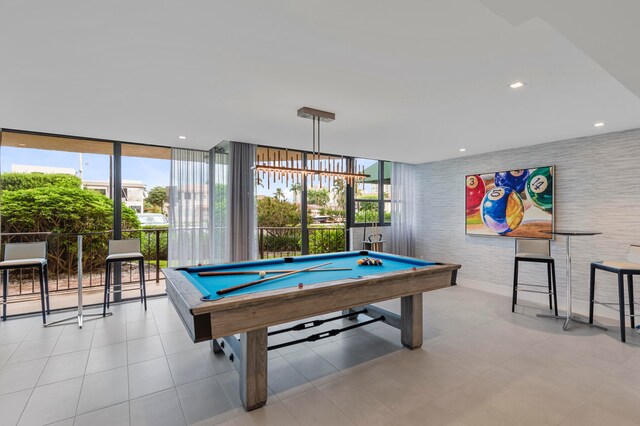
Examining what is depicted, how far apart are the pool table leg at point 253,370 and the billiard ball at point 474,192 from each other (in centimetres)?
472

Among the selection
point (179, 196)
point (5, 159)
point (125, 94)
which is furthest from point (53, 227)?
point (125, 94)

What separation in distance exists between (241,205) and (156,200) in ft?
8.54

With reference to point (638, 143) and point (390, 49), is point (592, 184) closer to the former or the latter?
point (638, 143)

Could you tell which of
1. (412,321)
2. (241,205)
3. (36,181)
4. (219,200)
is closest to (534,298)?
(412,321)

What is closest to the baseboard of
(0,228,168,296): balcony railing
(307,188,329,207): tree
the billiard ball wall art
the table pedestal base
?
the table pedestal base

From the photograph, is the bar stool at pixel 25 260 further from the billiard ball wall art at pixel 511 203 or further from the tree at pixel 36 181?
the billiard ball wall art at pixel 511 203

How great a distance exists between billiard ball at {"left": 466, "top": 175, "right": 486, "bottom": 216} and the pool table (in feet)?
9.15

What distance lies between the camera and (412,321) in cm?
304

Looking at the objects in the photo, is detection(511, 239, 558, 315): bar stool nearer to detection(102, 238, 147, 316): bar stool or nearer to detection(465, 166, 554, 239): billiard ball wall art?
detection(465, 166, 554, 239): billiard ball wall art

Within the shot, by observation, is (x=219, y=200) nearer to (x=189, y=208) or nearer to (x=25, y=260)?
(x=189, y=208)

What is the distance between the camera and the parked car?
5816 millimetres

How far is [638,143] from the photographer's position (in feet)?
12.3

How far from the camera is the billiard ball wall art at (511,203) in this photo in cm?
461

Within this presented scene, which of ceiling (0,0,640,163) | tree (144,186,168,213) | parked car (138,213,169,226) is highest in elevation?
ceiling (0,0,640,163)
